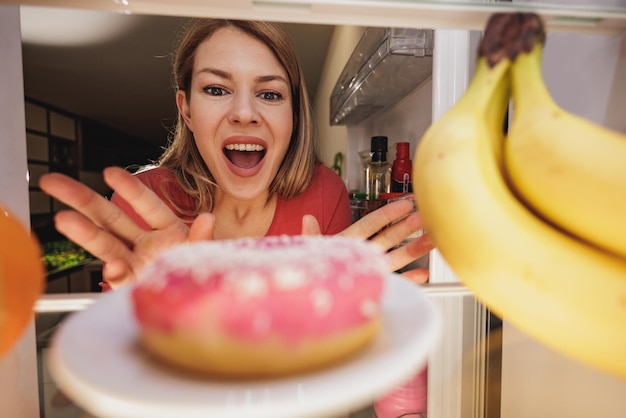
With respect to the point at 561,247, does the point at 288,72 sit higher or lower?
higher

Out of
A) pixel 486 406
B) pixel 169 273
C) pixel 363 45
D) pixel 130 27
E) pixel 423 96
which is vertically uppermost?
pixel 130 27

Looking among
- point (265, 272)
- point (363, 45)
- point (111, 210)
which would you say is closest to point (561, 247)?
point (265, 272)

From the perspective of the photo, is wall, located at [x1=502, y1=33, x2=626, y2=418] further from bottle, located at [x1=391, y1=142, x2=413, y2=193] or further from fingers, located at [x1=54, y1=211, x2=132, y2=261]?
fingers, located at [x1=54, y1=211, x2=132, y2=261]

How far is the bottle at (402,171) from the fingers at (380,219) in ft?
0.44

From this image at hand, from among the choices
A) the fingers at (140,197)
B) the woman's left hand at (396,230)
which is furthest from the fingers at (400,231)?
the fingers at (140,197)

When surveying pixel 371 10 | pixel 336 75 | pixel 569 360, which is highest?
pixel 336 75

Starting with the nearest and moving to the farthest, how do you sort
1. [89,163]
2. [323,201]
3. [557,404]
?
1. [557,404]
2. [323,201]
3. [89,163]

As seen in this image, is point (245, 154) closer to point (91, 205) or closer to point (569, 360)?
point (91, 205)

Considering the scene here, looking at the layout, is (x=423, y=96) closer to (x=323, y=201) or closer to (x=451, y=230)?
(x=323, y=201)

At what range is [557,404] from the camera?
51 cm

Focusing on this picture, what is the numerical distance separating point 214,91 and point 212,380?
649mm

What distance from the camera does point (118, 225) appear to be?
326mm

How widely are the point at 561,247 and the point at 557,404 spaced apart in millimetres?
388

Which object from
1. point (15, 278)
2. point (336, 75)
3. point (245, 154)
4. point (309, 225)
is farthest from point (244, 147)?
point (336, 75)
